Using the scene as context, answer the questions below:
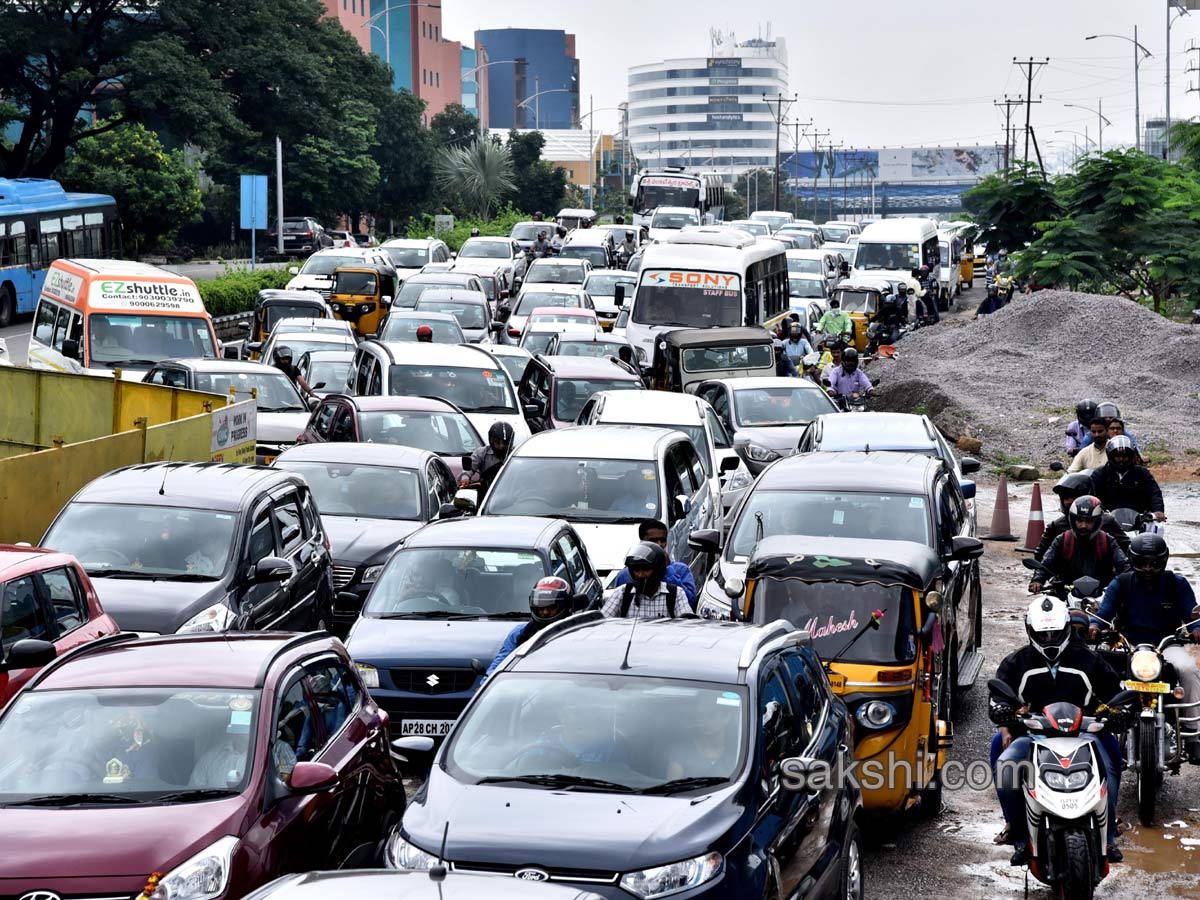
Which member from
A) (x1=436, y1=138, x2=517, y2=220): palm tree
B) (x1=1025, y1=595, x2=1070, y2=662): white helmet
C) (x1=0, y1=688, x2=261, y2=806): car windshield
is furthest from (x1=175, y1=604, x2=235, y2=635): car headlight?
(x1=436, y1=138, x2=517, y2=220): palm tree

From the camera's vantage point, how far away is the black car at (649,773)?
645 centimetres

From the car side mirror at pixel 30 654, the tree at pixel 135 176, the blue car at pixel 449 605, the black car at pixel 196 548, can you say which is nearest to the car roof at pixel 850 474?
the blue car at pixel 449 605

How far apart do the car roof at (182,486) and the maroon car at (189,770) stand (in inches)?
156

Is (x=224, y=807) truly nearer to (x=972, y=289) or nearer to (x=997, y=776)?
(x=997, y=776)

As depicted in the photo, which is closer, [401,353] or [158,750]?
[158,750]

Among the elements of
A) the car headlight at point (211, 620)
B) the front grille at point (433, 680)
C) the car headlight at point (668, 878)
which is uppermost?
the car headlight at point (668, 878)

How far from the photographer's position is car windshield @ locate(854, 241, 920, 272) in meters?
52.8

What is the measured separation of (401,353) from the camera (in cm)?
2197

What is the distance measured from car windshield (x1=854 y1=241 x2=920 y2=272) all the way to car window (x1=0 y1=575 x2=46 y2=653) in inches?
1757

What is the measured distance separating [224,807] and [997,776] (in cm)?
373

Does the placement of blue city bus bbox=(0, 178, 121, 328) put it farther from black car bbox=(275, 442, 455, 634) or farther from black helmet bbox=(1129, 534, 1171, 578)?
black helmet bbox=(1129, 534, 1171, 578)

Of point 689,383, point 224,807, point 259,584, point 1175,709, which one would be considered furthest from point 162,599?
point 689,383

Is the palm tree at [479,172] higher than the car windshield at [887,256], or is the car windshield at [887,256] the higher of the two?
the palm tree at [479,172]

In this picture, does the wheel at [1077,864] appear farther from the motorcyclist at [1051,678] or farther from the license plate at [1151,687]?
the license plate at [1151,687]
